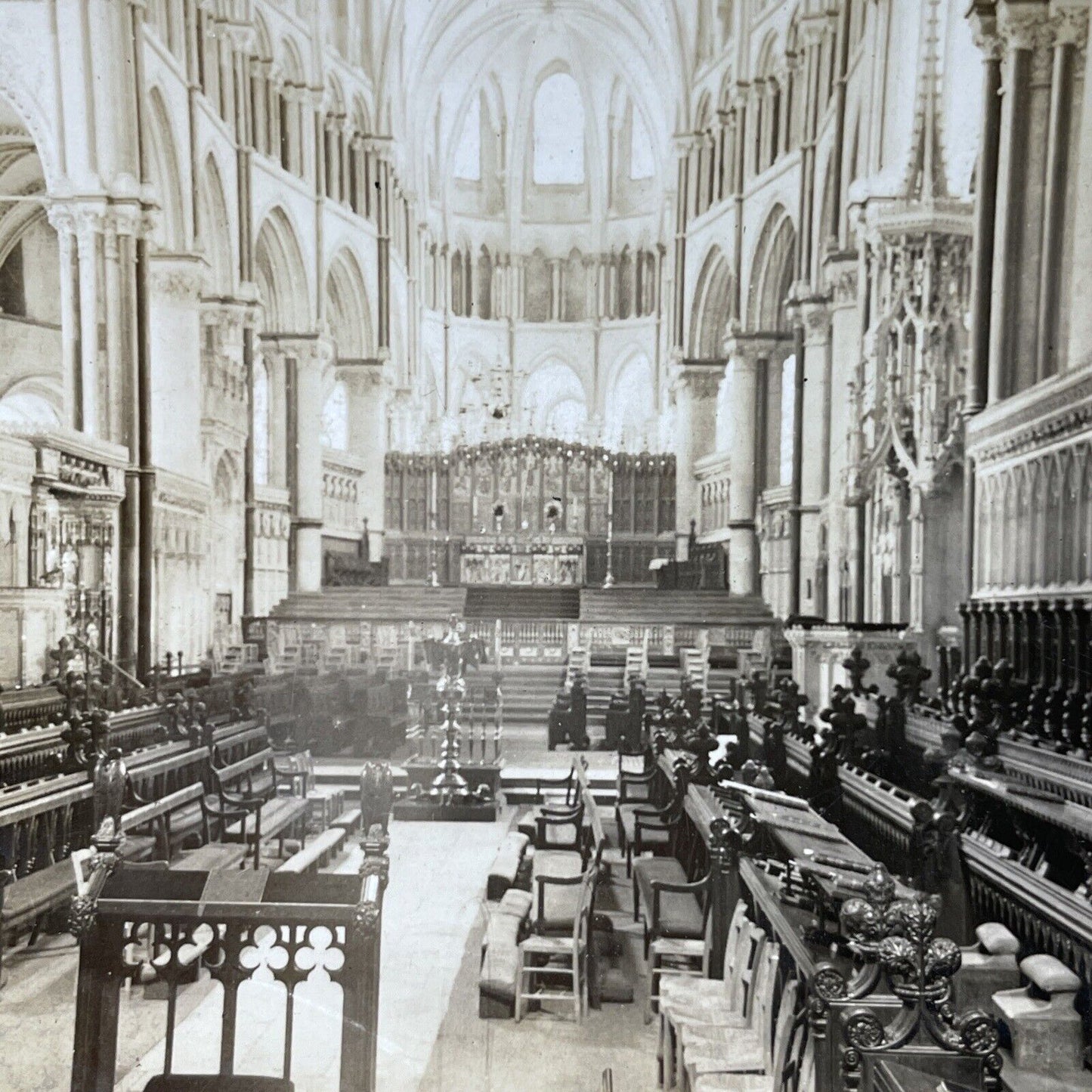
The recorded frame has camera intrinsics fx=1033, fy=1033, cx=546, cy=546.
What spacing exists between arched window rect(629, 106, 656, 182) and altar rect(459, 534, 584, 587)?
1256cm

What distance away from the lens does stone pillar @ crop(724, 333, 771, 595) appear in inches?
822

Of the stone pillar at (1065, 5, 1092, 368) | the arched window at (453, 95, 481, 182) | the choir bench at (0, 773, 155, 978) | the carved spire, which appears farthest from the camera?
the arched window at (453, 95, 481, 182)

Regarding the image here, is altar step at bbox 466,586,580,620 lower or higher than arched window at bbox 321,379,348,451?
lower

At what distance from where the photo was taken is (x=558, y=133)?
30.1m

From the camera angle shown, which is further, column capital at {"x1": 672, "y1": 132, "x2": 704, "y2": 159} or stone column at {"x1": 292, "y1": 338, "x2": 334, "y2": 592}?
column capital at {"x1": 672, "y1": 132, "x2": 704, "y2": 159}

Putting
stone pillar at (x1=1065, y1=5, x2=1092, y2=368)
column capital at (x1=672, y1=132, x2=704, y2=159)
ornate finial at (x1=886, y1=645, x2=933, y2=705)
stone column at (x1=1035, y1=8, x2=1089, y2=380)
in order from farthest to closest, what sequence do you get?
column capital at (x1=672, y1=132, x2=704, y2=159) → stone column at (x1=1035, y1=8, x2=1089, y2=380) → stone pillar at (x1=1065, y1=5, x2=1092, y2=368) → ornate finial at (x1=886, y1=645, x2=933, y2=705)

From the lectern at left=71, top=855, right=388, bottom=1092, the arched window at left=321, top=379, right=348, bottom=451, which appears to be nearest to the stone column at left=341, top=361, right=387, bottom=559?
the arched window at left=321, top=379, right=348, bottom=451

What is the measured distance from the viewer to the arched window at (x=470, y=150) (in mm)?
28875

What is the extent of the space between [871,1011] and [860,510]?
1129cm

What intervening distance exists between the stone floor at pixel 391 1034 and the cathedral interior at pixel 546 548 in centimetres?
3

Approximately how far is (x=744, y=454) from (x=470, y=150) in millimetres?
14304

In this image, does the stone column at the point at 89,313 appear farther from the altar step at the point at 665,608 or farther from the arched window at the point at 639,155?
the arched window at the point at 639,155

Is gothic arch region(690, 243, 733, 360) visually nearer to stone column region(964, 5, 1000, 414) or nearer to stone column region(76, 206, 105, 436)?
stone column region(964, 5, 1000, 414)

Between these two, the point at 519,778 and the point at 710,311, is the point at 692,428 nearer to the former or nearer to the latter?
the point at 710,311
